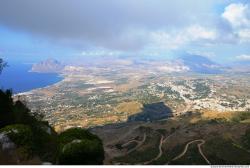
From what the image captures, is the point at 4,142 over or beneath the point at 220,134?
over

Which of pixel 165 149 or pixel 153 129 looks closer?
pixel 165 149

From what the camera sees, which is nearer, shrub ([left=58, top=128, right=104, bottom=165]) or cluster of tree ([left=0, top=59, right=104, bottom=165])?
shrub ([left=58, top=128, right=104, bottom=165])

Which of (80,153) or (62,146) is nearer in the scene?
(80,153)

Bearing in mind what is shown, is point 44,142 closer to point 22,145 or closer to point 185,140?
point 22,145

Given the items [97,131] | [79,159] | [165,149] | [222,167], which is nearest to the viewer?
[222,167]

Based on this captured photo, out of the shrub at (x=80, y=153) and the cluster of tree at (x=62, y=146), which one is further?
the cluster of tree at (x=62, y=146)

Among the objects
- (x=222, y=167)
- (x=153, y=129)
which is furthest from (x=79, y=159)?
(x=153, y=129)

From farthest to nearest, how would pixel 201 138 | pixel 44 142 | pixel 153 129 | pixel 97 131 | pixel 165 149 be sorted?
pixel 97 131, pixel 153 129, pixel 201 138, pixel 165 149, pixel 44 142

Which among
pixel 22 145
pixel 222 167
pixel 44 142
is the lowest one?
pixel 44 142

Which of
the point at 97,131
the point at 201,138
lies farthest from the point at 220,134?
the point at 97,131
